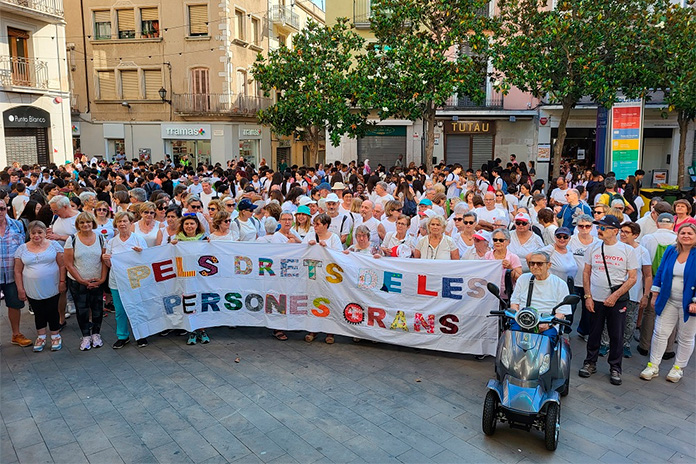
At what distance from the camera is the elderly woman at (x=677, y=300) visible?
20.5 feet

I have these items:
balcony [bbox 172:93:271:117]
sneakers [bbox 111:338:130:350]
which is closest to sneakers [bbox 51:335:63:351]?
sneakers [bbox 111:338:130:350]

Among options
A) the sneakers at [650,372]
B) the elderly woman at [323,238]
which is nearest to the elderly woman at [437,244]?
the elderly woman at [323,238]

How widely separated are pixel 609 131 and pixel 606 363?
13507 mm

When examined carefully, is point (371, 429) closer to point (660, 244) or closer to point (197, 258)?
point (197, 258)

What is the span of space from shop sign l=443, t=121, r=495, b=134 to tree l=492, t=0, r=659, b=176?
25.9 ft

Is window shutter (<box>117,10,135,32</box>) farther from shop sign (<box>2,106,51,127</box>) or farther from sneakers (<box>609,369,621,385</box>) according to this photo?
sneakers (<box>609,369,621,385</box>)

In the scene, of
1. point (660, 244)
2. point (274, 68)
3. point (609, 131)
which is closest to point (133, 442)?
point (660, 244)

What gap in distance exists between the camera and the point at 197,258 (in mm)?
7633

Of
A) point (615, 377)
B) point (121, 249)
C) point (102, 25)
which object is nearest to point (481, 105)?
point (102, 25)

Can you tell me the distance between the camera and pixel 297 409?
5797 mm

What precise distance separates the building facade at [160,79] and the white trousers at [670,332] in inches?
1073

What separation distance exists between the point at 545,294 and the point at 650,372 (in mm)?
1963

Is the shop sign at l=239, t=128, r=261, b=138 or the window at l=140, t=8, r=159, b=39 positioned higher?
the window at l=140, t=8, r=159, b=39

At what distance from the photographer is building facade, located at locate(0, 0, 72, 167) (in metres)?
22.6
